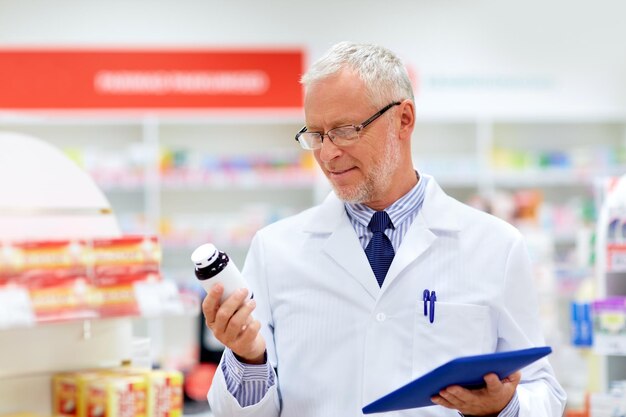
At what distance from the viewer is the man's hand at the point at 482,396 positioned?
2.00 metres

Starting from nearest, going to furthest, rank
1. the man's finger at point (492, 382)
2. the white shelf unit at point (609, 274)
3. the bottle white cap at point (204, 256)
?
the man's finger at point (492, 382) → the bottle white cap at point (204, 256) → the white shelf unit at point (609, 274)

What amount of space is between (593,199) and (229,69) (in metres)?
3.58

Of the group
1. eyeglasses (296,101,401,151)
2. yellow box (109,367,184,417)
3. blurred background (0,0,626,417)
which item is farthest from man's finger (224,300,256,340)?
blurred background (0,0,626,417)

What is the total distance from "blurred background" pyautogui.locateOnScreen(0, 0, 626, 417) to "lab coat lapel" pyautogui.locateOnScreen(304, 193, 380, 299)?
4750mm

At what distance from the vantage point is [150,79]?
8.46 metres

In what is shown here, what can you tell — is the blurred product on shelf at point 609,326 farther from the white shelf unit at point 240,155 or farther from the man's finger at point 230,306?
the white shelf unit at point 240,155

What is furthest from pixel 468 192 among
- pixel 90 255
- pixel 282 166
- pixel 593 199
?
pixel 90 255

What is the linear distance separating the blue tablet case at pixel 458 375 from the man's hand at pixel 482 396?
0.01 metres

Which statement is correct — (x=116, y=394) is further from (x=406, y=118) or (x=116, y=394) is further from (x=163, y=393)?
(x=406, y=118)

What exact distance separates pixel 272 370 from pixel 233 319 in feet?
0.95

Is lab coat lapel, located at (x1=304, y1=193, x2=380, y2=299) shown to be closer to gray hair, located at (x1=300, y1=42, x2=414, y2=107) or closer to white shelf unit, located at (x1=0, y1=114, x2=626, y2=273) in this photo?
gray hair, located at (x1=300, y1=42, x2=414, y2=107)

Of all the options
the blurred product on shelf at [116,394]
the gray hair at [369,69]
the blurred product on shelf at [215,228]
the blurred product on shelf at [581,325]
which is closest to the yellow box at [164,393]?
the blurred product on shelf at [116,394]

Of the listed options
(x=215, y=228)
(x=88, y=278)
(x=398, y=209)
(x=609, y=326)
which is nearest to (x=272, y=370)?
(x=398, y=209)

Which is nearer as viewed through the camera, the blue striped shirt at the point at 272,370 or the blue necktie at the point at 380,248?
the blue striped shirt at the point at 272,370
